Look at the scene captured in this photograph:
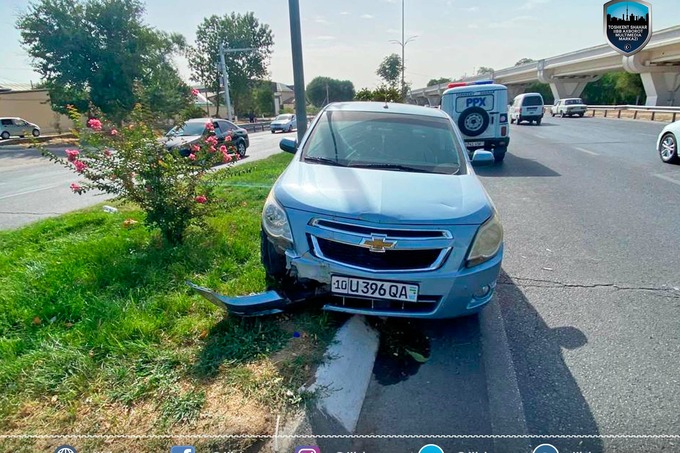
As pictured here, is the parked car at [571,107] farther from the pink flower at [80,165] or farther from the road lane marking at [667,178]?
the pink flower at [80,165]

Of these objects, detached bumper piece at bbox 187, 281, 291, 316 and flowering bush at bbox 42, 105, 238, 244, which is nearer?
detached bumper piece at bbox 187, 281, 291, 316

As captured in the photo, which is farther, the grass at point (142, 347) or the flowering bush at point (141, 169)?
the flowering bush at point (141, 169)

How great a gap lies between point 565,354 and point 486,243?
0.96 metres

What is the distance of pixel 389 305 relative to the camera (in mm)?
2494

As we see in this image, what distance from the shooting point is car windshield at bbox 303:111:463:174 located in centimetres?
337

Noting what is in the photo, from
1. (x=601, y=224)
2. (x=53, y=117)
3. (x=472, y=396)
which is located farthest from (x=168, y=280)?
(x=53, y=117)

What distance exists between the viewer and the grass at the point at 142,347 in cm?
194

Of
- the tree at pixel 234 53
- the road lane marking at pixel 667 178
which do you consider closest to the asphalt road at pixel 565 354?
the road lane marking at pixel 667 178

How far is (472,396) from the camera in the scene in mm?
2207

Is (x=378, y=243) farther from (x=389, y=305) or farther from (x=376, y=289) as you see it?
(x=389, y=305)

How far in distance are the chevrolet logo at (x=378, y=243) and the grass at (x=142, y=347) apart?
74cm

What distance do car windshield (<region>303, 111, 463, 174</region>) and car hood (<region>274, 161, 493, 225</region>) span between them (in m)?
0.25

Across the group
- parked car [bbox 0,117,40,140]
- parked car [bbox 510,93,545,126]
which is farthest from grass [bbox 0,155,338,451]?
parked car [bbox 0,117,40,140]

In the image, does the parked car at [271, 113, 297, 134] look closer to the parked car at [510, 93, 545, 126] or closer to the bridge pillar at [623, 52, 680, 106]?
the parked car at [510, 93, 545, 126]
